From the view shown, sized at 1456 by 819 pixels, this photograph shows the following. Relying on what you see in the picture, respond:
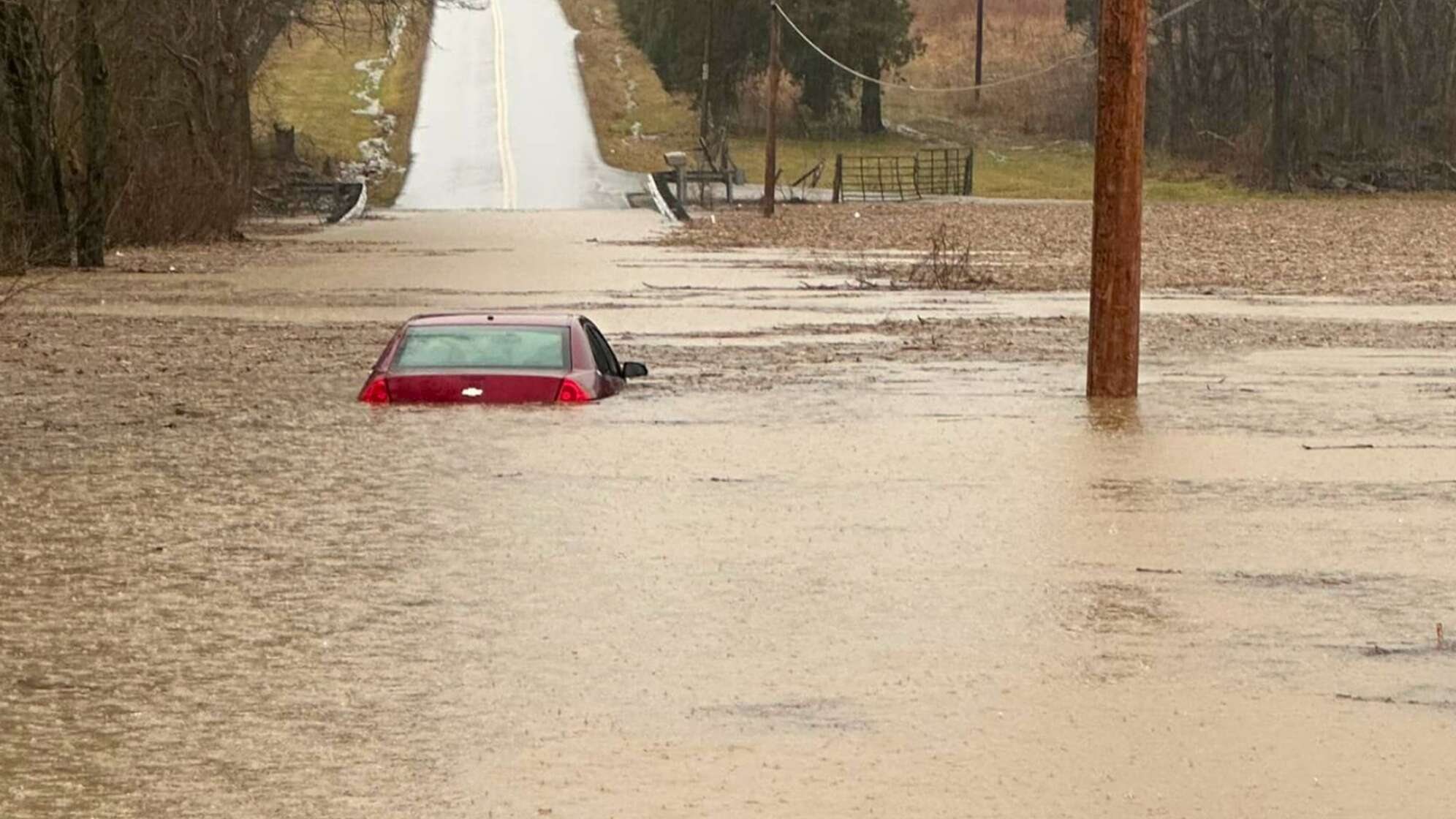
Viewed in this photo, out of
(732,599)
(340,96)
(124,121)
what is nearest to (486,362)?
(732,599)

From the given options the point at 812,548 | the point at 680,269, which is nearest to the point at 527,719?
the point at 812,548

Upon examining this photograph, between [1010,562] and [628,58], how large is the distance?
321ft

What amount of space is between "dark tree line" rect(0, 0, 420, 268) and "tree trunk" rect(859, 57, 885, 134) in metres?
32.9

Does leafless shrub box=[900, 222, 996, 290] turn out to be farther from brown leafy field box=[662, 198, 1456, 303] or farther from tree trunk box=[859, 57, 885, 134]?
tree trunk box=[859, 57, 885, 134]

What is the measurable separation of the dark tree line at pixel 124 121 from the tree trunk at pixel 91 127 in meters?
0.03

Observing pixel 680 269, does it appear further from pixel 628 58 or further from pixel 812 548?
pixel 628 58

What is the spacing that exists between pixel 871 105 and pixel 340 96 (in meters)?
19.0

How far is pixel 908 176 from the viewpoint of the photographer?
3595 inches

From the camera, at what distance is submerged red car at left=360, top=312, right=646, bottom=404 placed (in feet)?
64.9

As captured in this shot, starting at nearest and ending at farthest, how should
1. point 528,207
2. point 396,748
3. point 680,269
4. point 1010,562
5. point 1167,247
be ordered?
point 396,748 < point 1010,562 < point 680,269 < point 1167,247 < point 528,207

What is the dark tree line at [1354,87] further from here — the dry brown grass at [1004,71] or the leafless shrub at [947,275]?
the leafless shrub at [947,275]

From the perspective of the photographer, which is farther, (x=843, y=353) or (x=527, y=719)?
(x=843, y=353)

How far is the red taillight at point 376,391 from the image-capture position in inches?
805

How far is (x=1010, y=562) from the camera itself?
1476 cm
